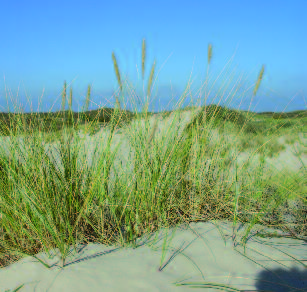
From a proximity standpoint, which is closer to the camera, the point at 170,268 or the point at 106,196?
the point at 170,268

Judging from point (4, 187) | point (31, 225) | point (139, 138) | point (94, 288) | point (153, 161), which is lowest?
point (94, 288)

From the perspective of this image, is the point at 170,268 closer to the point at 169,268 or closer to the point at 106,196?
the point at 169,268

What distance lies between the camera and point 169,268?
1.45m

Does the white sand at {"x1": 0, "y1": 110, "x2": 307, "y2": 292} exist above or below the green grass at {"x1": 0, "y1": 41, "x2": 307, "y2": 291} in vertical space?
below

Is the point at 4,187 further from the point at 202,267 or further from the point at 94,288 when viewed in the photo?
the point at 202,267

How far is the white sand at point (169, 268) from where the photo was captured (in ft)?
4.45

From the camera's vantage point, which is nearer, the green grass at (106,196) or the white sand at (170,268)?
the white sand at (170,268)

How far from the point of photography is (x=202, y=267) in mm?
1461

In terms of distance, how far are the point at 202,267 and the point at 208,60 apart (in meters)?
1.23

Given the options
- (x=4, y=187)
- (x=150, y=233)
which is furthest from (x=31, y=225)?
(x=150, y=233)

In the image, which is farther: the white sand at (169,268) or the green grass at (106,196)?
the green grass at (106,196)

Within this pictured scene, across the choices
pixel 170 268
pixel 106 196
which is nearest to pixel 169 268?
pixel 170 268

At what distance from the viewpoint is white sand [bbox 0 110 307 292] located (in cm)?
136

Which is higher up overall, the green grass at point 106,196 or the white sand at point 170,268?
the green grass at point 106,196
